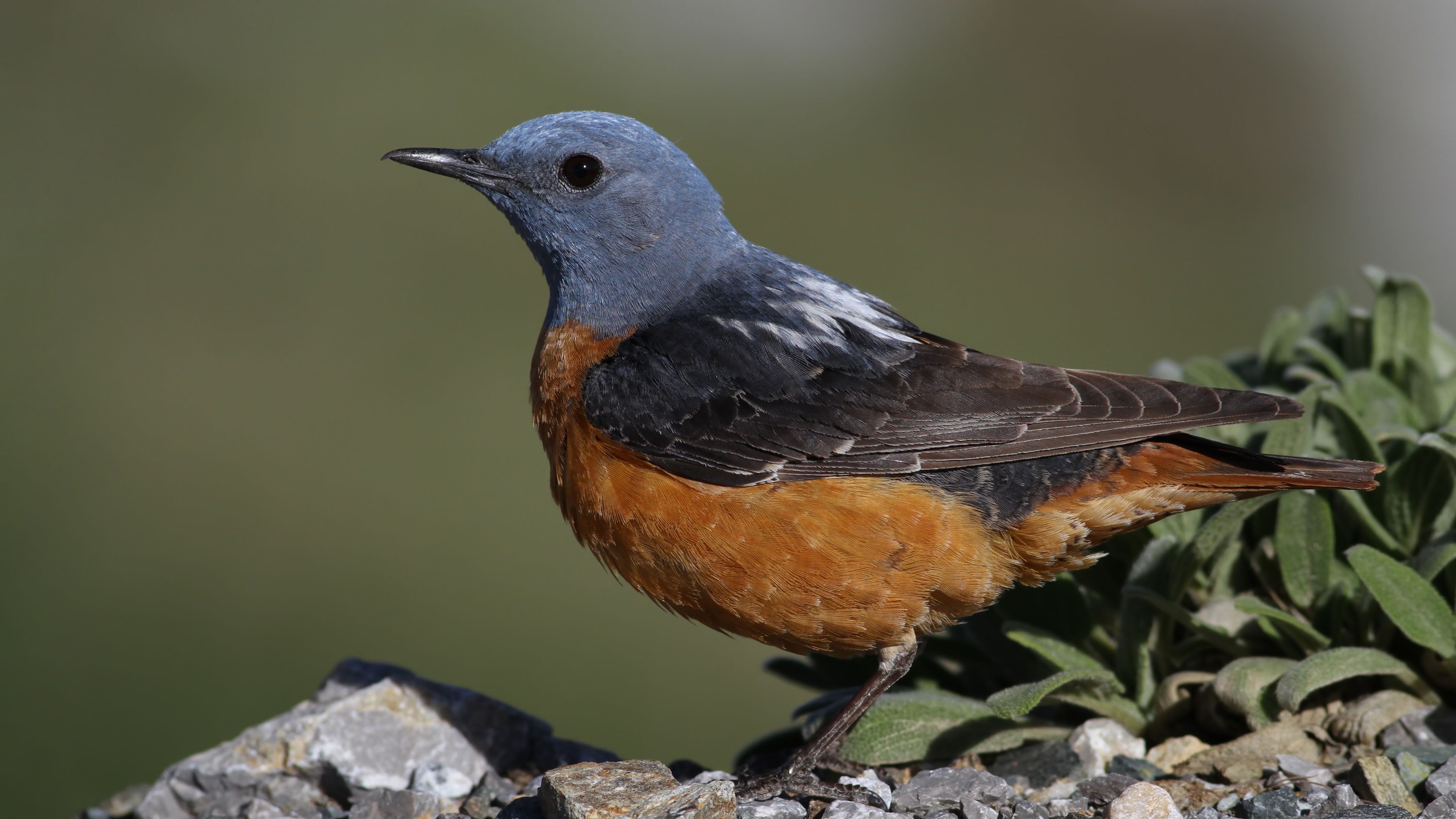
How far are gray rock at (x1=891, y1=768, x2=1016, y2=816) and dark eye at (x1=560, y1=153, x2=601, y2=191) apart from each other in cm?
270

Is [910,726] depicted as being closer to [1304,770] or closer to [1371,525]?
[1304,770]

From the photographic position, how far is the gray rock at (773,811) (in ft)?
12.1

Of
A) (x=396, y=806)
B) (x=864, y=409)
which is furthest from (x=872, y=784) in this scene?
(x=396, y=806)

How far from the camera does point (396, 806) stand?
4.01 metres

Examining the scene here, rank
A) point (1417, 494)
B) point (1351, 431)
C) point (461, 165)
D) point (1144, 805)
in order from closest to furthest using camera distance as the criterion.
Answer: point (1144, 805), point (1417, 494), point (1351, 431), point (461, 165)

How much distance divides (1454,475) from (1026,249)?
10.8 meters

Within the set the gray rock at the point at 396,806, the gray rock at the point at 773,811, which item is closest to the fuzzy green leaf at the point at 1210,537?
the gray rock at the point at 773,811

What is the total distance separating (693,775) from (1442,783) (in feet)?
8.53

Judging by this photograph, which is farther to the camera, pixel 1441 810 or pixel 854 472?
pixel 854 472

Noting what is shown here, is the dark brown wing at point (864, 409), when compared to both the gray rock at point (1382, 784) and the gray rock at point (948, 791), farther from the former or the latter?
the gray rock at point (1382, 784)

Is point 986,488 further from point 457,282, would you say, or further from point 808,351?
point 457,282

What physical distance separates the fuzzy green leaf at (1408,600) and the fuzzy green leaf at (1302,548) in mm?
391

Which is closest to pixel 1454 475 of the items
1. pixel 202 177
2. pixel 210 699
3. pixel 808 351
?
pixel 808 351

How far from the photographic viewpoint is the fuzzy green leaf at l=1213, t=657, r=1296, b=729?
160 inches
